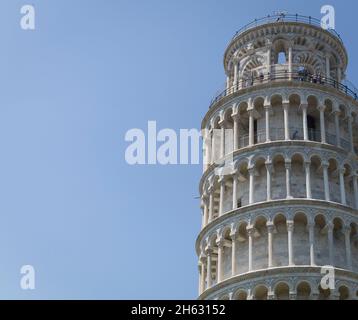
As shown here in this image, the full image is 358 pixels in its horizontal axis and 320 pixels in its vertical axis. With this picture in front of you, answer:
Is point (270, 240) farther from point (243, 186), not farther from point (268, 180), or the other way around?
point (243, 186)

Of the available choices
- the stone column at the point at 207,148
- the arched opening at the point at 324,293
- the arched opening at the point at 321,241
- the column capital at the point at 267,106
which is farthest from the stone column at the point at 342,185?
the stone column at the point at 207,148

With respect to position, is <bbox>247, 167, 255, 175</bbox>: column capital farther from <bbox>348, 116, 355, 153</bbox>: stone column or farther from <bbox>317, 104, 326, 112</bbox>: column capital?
<bbox>348, 116, 355, 153</bbox>: stone column

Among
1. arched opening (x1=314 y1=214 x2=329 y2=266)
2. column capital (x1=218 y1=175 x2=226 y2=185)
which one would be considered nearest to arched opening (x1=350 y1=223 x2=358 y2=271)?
arched opening (x1=314 y1=214 x2=329 y2=266)

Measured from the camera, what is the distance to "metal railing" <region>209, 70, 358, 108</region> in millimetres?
50469

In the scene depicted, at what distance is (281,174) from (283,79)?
6378 mm

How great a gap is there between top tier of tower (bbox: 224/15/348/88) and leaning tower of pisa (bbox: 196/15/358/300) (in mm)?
66

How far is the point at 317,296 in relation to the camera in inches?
1652

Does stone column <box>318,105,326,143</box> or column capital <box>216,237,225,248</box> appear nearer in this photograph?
column capital <box>216,237,225,248</box>

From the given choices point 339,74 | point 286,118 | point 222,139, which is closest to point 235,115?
point 222,139

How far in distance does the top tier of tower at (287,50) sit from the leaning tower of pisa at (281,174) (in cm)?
7
